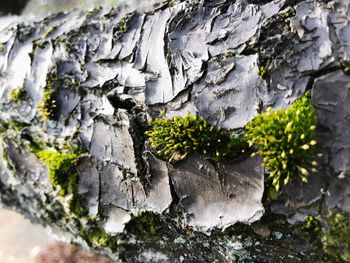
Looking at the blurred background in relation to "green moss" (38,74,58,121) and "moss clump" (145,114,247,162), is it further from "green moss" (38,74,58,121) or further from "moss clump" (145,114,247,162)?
"moss clump" (145,114,247,162)

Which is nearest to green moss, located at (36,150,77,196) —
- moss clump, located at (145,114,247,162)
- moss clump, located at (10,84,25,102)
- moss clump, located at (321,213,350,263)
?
moss clump, located at (10,84,25,102)

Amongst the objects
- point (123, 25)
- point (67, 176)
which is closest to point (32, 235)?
point (67, 176)

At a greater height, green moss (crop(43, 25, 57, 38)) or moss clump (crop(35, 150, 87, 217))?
green moss (crop(43, 25, 57, 38))

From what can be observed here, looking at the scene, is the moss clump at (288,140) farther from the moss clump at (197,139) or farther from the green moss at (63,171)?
the green moss at (63,171)

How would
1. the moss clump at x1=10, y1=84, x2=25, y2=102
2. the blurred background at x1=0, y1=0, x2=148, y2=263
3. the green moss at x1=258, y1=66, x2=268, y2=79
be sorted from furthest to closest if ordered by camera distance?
the blurred background at x1=0, y1=0, x2=148, y2=263
the moss clump at x1=10, y1=84, x2=25, y2=102
the green moss at x1=258, y1=66, x2=268, y2=79

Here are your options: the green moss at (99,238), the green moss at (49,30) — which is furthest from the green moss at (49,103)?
the green moss at (99,238)

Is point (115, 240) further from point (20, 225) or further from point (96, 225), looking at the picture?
point (20, 225)
